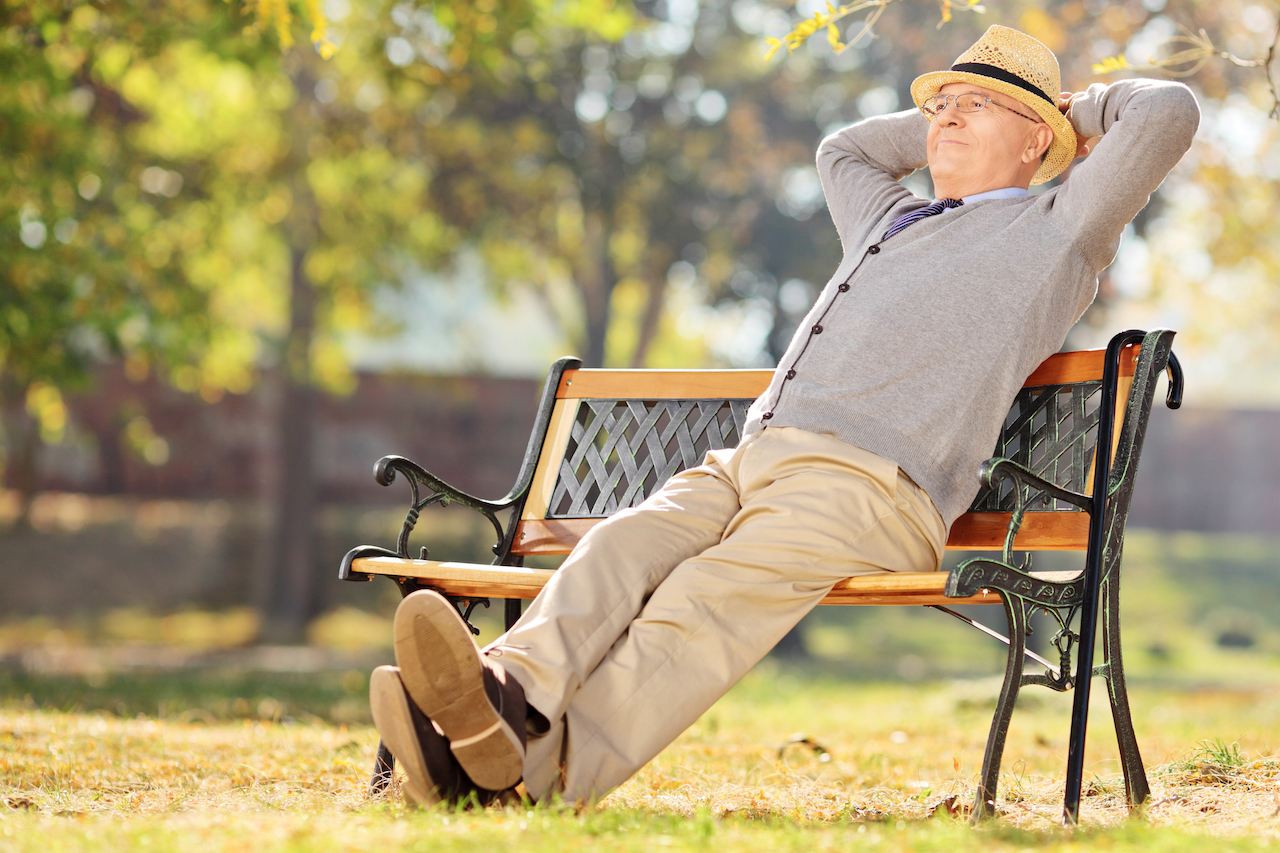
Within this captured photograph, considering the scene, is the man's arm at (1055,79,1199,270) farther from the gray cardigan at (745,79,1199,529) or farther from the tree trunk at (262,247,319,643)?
the tree trunk at (262,247,319,643)

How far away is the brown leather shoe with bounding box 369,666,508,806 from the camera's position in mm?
2443

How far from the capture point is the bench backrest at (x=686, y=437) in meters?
3.19

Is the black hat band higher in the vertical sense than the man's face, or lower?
higher

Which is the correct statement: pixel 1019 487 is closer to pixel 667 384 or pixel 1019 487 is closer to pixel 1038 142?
pixel 1038 142

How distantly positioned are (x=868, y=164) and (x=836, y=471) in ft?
4.16

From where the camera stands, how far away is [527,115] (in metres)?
12.4

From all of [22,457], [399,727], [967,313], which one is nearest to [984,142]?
[967,313]

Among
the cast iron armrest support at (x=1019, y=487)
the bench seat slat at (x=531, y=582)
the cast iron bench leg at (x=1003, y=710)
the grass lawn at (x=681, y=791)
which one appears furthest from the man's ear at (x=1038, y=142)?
the grass lawn at (x=681, y=791)

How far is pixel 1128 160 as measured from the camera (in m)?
2.97

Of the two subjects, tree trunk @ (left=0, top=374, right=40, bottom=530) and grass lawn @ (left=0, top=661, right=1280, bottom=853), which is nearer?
grass lawn @ (left=0, top=661, right=1280, bottom=853)

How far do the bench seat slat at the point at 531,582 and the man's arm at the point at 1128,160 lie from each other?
0.88 meters

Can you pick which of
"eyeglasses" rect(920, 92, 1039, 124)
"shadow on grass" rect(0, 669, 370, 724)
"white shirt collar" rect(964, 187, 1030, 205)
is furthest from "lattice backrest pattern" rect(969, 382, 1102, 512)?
"shadow on grass" rect(0, 669, 370, 724)

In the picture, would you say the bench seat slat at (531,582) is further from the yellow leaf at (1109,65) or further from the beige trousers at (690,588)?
the yellow leaf at (1109,65)

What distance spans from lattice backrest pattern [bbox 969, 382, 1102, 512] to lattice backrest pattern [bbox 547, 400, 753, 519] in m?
0.81
